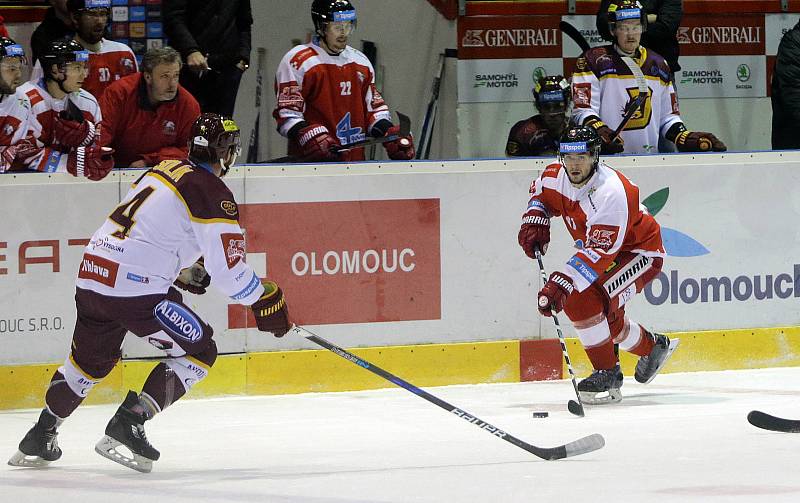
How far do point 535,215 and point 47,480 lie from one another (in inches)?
102

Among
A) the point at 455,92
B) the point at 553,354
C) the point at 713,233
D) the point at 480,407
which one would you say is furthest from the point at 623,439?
the point at 455,92

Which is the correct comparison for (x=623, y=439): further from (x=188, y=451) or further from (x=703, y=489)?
(x=188, y=451)

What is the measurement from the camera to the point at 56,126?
640 centimetres

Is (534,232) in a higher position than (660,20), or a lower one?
lower

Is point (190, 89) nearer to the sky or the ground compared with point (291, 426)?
nearer to the sky

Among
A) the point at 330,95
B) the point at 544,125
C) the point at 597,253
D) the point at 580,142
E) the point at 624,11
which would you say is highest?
the point at 624,11

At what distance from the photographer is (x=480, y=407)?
6.51m

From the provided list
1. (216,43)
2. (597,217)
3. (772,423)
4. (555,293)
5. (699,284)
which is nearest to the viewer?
(772,423)

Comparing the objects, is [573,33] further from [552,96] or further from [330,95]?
[330,95]

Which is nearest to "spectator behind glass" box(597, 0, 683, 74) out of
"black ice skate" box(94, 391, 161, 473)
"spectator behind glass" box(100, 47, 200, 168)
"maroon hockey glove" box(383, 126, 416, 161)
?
"maroon hockey glove" box(383, 126, 416, 161)

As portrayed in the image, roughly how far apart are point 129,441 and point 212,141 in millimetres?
1048

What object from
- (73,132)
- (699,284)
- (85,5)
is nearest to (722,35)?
(699,284)

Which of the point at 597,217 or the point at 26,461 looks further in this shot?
the point at 597,217

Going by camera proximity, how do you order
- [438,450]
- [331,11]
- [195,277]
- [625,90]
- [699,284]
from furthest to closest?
[625,90], [699,284], [331,11], [438,450], [195,277]
